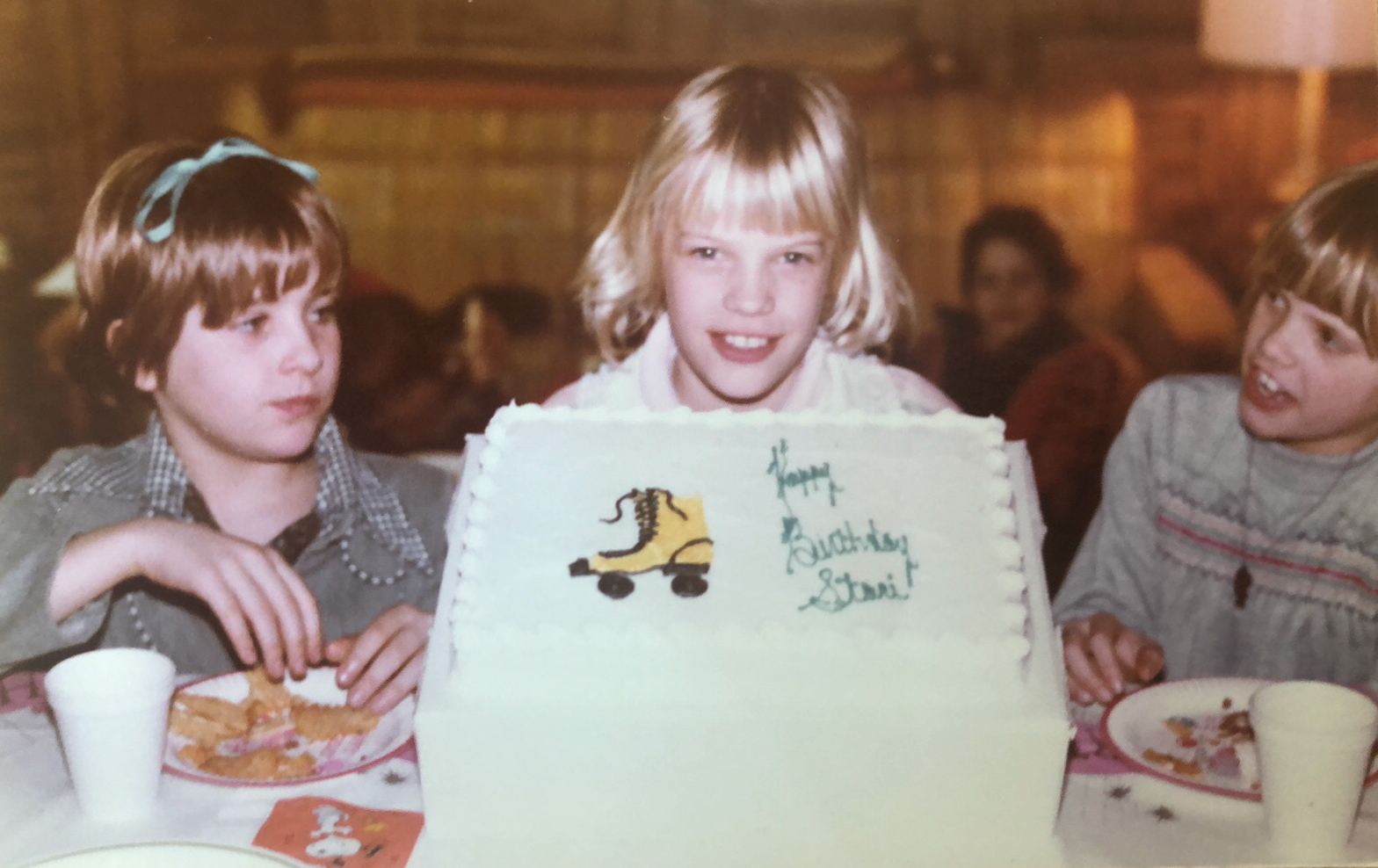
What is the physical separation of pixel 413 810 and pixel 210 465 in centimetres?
54

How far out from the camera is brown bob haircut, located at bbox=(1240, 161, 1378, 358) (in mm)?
1698

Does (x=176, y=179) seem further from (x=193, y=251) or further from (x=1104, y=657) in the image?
(x=1104, y=657)

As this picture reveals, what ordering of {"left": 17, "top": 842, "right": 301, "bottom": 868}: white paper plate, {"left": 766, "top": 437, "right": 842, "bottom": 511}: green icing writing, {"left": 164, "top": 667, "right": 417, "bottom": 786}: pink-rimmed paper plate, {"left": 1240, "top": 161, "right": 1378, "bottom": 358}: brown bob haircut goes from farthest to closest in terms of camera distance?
{"left": 1240, "top": 161, "right": 1378, "bottom": 358}: brown bob haircut, {"left": 766, "top": 437, "right": 842, "bottom": 511}: green icing writing, {"left": 164, "top": 667, "right": 417, "bottom": 786}: pink-rimmed paper plate, {"left": 17, "top": 842, "right": 301, "bottom": 868}: white paper plate

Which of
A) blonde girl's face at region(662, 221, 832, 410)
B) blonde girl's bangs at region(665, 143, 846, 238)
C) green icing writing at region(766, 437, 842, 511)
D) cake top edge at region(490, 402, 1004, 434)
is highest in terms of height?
blonde girl's bangs at region(665, 143, 846, 238)

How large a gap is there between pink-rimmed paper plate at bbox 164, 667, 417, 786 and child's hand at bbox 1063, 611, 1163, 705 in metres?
0.78

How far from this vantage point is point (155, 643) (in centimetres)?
170

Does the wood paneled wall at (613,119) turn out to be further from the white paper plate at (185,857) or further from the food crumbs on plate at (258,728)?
the white paper plate at (185,857)

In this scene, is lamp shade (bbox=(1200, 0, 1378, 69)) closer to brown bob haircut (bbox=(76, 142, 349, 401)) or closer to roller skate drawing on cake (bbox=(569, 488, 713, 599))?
roller skate drawing on cake (bbox=(569, 488, 713, 599))

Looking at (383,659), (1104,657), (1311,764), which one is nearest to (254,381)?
(383,659)

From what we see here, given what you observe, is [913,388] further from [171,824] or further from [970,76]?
[171,824]

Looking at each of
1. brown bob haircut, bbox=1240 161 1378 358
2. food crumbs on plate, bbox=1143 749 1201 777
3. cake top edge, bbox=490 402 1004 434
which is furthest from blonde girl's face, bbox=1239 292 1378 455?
food crumbs on plate, bbox=1143 749 1201 777

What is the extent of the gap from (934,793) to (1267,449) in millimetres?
680

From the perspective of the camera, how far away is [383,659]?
1637mm

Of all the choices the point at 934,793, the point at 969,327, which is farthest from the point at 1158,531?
the point at 934,793
